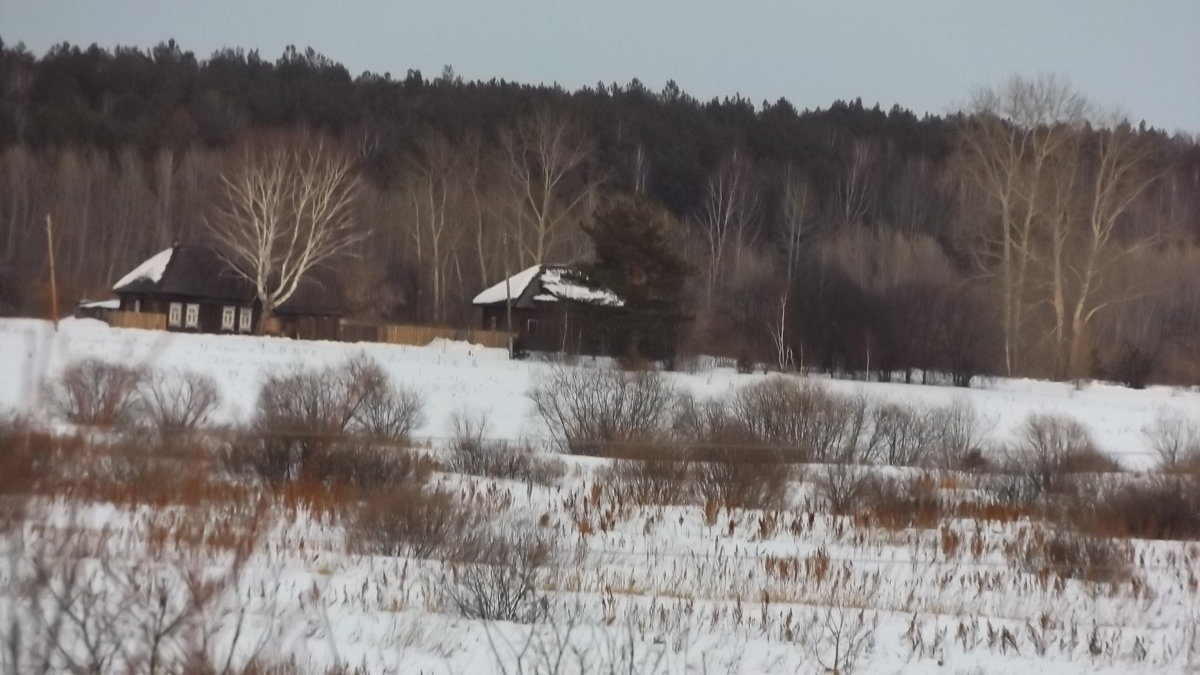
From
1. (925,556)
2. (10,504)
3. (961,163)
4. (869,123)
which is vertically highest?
(869,123)

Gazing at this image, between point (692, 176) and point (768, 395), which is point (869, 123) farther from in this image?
point (768, 395)

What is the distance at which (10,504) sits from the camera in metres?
4.25

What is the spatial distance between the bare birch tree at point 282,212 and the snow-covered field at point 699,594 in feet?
122

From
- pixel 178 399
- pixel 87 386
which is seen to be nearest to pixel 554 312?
pixel 178 399

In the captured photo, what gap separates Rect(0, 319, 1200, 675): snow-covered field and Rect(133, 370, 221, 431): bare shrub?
14.7 feet

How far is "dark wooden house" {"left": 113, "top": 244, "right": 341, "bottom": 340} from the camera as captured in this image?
2143 inches

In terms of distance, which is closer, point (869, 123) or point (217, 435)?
point (217, 435)

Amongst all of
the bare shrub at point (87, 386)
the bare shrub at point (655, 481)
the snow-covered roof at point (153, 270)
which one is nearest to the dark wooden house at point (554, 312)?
the snow-covered roof at point (153, 270)

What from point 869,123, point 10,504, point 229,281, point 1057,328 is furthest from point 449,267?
point 10,504

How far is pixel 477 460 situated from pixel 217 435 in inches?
170

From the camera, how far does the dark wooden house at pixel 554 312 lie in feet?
140

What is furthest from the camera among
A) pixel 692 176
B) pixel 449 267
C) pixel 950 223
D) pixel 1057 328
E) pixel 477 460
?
pixel 692 176

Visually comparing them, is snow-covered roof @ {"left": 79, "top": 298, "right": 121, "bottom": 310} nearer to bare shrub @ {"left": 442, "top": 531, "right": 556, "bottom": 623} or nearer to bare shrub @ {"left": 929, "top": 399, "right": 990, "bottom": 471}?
bare shrub @ {"left": 929, "top": 399, "right": 990, "bottom": 471}

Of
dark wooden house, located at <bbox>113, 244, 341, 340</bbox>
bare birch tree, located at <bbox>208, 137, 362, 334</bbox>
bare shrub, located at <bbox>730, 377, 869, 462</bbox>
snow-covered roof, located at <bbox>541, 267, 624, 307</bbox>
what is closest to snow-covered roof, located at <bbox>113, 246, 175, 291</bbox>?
dark wooden house, located at <bbox>113, 244, 341, 340</bbox>
